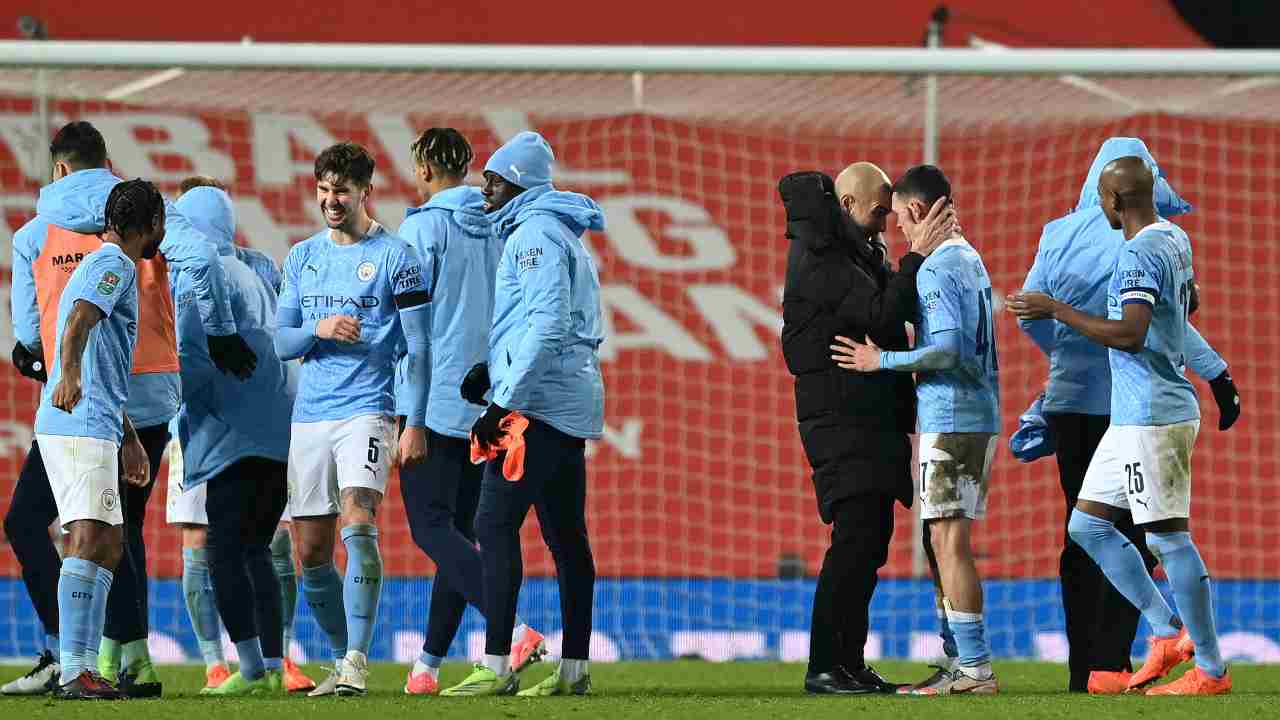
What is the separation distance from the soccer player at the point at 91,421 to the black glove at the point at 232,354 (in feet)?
2.13

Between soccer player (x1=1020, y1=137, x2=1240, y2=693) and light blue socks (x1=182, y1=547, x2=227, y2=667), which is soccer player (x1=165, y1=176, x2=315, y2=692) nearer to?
light blue socks (x1=182, y1=547, x2=227, y2=667)

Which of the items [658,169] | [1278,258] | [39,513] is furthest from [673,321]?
[39,513]

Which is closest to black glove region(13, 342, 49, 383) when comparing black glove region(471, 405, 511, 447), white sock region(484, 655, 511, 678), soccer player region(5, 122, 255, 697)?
soccer player region(5, 122, 255, 697)

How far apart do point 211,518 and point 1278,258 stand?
791 cm

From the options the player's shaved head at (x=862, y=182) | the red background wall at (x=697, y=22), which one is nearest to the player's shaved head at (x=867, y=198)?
the player's shaved head at (x=862, y=182)

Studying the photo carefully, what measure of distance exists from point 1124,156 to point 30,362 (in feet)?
11.7

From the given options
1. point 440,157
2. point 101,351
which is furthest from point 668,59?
point 101,351

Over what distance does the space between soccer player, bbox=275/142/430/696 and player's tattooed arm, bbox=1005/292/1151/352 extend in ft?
6.07

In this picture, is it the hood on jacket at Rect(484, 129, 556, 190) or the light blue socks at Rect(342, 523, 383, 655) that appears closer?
the light blue socks at Rect(342, 523, 383, 655)

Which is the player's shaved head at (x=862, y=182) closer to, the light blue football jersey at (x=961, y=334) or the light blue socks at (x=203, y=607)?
the light blue football jersey at (x=961, y=334)

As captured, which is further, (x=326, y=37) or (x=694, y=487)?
(x=326, y=37)

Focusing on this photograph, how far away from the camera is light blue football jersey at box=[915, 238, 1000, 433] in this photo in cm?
541

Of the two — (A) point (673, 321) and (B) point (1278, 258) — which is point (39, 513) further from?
(B) point (1278, 258)

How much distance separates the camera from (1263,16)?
1292 centimetres
